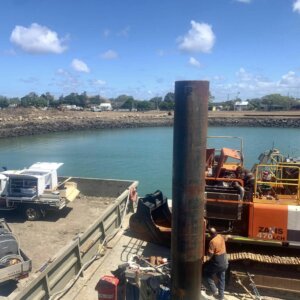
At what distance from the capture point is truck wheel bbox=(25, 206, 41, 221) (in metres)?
11.1

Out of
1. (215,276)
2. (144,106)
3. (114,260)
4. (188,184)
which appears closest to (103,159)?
(114,260)

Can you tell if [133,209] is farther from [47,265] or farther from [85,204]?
[47,265]

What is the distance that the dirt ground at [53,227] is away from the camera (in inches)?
352

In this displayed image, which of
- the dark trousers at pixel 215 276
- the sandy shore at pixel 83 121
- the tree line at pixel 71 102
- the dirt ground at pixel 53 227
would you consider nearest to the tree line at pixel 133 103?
the tree line at pixel 71 102

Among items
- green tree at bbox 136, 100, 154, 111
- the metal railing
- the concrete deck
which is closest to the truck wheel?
the metal railing

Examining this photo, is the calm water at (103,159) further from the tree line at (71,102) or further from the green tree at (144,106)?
the green tree at (144,106)

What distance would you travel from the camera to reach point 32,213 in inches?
439

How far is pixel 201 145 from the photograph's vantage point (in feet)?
16.1

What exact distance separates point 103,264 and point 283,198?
3.84m

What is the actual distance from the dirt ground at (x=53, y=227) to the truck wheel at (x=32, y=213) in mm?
151

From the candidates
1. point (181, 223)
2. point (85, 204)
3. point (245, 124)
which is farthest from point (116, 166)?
point (245, 124)

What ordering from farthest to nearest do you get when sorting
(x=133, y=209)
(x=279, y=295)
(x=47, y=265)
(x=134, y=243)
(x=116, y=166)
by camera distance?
(x=116, y=166) < (x=133, y=209) < (x=134, y=243) < (x=279, y=295) < (x=47, y=265)

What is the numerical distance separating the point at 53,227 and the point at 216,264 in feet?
17.6

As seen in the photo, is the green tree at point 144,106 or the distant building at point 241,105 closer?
the green tree at point 144,106
